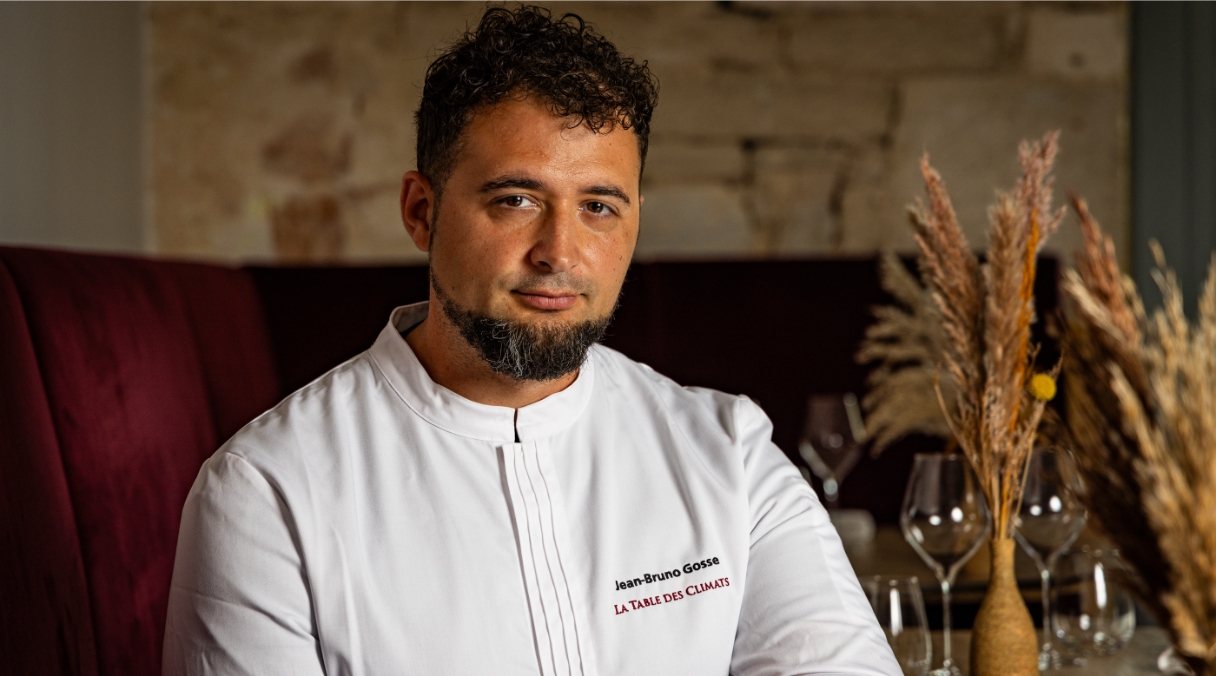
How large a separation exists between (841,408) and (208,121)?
2247 millimetres

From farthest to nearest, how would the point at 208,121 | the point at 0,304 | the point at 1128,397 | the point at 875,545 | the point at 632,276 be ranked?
the point at 208,121 → the point at 632,276 → the point at 875,545 → the point at 0,304 → the point at 1128,397

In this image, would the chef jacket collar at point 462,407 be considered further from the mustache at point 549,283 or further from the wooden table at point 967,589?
the wooden table at point 967,589

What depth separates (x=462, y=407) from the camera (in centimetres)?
137

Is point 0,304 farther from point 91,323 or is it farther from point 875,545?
point 875,545

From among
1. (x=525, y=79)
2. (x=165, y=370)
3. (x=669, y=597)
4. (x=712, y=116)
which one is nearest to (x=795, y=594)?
(x=669, y=597)

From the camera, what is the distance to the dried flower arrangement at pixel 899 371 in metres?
2.73

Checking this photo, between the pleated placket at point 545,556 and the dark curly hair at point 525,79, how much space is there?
383 mm

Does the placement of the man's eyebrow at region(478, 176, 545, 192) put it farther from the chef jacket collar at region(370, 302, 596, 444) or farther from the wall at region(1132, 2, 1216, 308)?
the wall at region(1132, 2, 1216, 308)

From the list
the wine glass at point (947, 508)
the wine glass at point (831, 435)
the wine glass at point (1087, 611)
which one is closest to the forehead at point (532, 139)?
the wine glass at point (947, 508)

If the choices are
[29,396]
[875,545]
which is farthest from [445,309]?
[875,545]

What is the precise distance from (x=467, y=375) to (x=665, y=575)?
36 centimetres

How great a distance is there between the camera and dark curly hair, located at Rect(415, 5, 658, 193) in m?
1.34

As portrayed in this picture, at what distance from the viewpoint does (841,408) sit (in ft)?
8.08

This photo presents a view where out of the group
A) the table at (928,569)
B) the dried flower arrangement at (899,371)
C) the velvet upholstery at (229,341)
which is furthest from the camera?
the dried flower arrangement at (899,371)
